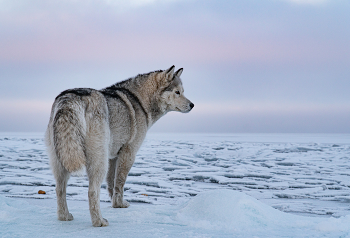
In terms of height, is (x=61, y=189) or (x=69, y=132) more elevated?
(x=69, y=132)

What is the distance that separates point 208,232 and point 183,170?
612 cm

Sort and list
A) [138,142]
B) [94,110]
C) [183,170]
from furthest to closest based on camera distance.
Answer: [183,170], [138,142], [94,110]

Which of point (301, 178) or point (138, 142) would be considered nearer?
point (138, 142)

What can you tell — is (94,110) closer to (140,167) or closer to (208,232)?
(208,232)

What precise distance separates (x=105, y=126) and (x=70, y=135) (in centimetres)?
56

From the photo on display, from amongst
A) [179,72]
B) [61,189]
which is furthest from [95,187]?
[179,72]

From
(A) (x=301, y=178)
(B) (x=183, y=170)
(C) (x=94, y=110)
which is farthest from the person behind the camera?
(B) (x=183, y=170)

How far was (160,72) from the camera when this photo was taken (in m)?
5.18

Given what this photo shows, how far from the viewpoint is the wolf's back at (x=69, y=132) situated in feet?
9.41

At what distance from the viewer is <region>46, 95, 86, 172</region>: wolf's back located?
9.41 ft

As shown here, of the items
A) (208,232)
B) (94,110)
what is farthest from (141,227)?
(94,110)

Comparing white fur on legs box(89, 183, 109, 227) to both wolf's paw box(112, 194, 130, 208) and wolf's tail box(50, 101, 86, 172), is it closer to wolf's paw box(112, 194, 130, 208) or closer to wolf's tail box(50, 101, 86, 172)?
wolf's tail box(50, 101, 86, 172)

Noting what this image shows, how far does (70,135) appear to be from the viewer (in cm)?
296

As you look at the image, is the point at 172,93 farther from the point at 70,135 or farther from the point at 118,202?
the point at 70,135
